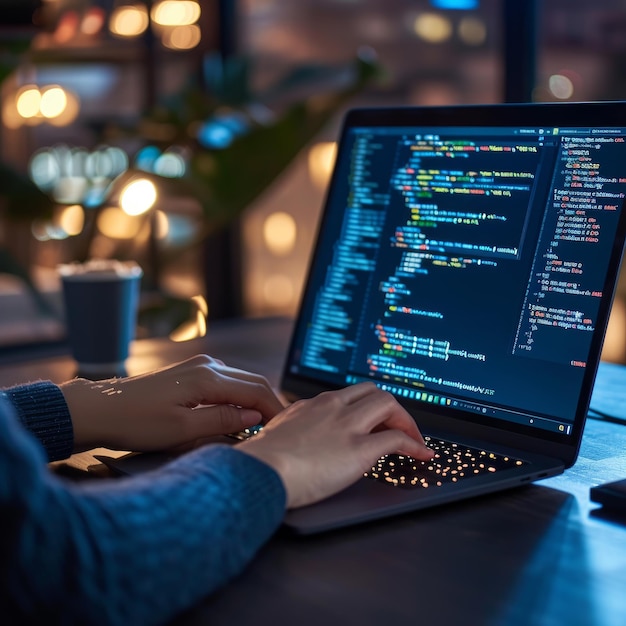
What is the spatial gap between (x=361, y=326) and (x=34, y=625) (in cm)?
59

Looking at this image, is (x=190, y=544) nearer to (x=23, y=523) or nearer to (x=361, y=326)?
(x=23, y=523)

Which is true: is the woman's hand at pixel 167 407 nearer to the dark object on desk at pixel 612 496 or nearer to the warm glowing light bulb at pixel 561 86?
the dark object on desk at pixel 612 496

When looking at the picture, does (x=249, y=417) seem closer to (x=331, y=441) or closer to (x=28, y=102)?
(x=331, y=441)

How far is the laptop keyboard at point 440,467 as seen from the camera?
2.58ft

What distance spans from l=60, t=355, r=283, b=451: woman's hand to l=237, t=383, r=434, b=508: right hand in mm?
127

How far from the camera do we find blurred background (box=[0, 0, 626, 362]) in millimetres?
2201

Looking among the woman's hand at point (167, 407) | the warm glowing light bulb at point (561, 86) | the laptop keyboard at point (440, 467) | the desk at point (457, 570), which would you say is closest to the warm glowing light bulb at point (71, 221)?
the warm glowing light bulb at point (561, 86)

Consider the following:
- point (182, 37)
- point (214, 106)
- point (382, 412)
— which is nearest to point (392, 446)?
point (382, 412)

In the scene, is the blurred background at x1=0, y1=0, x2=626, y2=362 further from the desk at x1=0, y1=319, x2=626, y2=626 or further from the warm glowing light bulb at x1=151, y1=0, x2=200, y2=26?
the desk at x1=0, y1=319, x2=626, y2=626

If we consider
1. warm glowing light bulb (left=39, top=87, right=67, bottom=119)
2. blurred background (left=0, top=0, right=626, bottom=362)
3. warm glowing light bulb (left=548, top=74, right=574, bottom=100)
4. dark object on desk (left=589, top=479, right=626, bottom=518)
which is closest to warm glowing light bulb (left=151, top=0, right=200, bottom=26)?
blurred background (left=0, top=0, right=626, bottom=362)

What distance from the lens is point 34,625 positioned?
0.53 m

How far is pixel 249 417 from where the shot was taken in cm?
91

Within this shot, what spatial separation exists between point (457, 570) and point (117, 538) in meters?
0.24

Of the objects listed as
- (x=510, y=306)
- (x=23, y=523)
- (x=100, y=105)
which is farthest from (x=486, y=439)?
(x=100, y=105)
